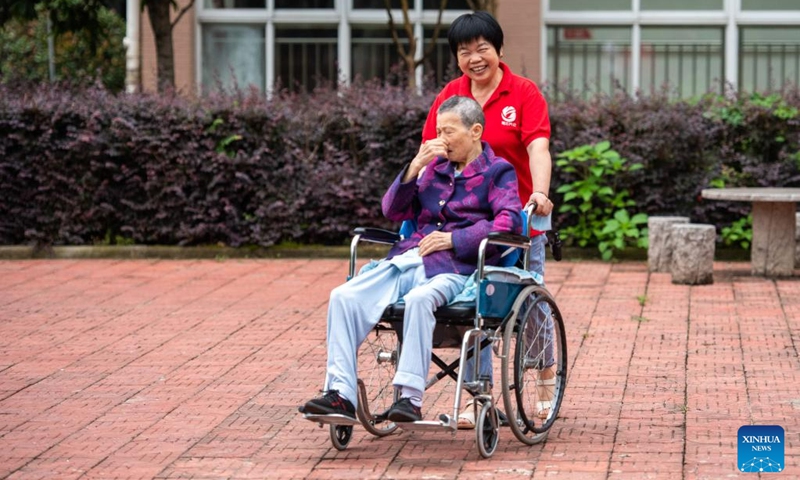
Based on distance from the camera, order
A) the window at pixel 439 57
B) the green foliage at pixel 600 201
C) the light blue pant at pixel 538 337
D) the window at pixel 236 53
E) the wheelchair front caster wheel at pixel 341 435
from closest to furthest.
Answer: the wheelchair front caster wheel at pixel 341 435, the light blue pant at pixel 538 337, the green foliage at pixel 600 201, the window at pixel 439 57, the window at pixel 236 53

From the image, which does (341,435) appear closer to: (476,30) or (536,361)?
(536,361)

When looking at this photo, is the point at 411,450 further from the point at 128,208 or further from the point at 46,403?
the point at 128,208

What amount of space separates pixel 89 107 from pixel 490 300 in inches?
323

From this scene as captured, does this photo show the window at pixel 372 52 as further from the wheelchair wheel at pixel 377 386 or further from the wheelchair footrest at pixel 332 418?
the wheelchair footrest at pixel 332 418

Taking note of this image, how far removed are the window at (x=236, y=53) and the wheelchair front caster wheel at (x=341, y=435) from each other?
1093 cm

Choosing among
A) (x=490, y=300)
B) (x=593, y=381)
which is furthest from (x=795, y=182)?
(x=490, y=300)

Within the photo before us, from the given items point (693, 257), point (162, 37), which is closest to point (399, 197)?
point (693, 257)

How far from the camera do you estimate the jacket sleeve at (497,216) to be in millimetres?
5855

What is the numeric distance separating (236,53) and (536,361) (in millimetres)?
10930

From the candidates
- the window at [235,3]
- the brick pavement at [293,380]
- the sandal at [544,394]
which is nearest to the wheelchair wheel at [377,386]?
the brick pavement at [293,380]

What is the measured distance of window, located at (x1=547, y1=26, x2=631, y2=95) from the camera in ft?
53.0

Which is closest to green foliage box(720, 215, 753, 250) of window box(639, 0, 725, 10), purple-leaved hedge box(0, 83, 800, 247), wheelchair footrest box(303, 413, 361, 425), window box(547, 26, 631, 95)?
purple-leaved hedge box(0, 83, 800, 247)

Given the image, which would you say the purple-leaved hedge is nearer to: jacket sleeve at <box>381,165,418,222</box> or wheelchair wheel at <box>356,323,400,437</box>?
wheelchair wheel at <box>356,323,400,437</box>

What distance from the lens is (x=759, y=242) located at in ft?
38.0
